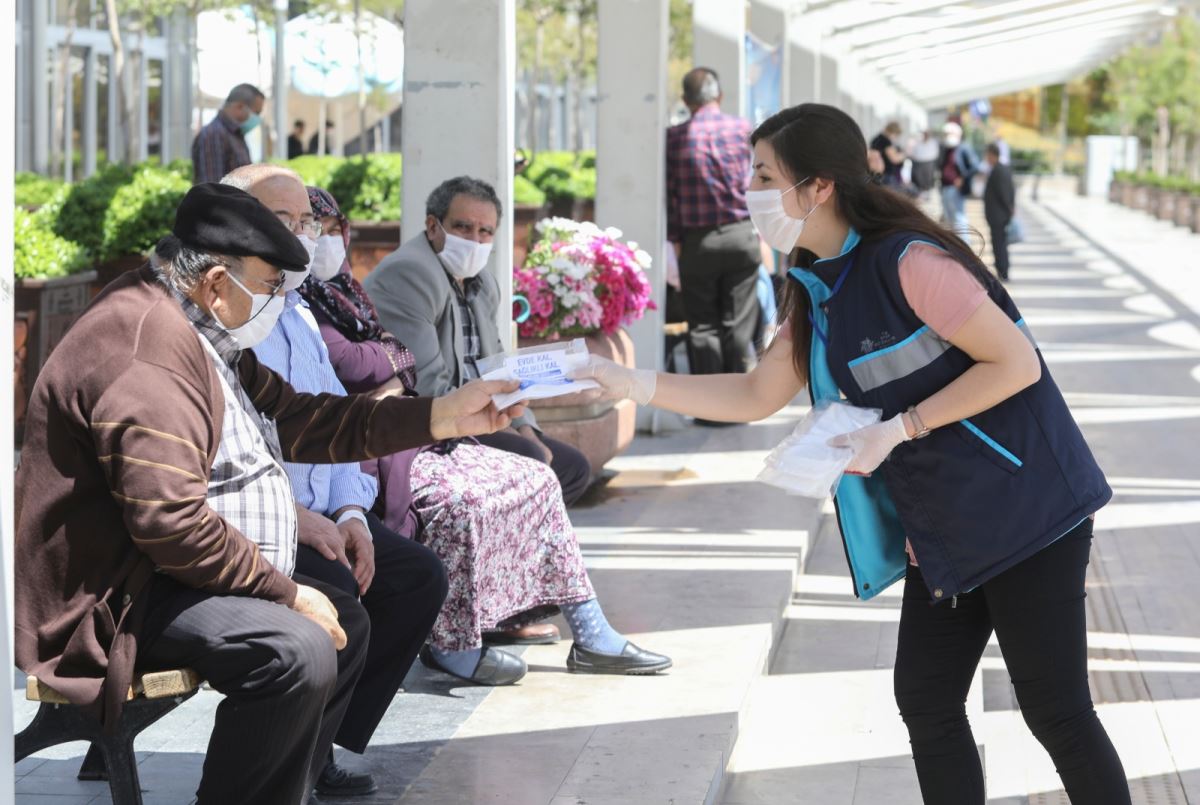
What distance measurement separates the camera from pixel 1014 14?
27.1 metres

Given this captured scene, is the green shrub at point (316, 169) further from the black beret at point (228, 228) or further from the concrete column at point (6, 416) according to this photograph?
the concrete column at point (6, 416)

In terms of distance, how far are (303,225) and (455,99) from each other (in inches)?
86.9

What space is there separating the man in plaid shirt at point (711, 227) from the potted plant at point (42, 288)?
358cm

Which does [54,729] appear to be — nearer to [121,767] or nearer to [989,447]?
[121,767]

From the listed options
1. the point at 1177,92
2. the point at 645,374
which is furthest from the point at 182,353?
the point at 1177,92

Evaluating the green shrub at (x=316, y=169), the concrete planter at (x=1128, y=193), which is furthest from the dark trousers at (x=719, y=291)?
the concrete planter at (x=1128, y=193)

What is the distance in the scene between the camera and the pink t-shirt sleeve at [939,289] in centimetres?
335

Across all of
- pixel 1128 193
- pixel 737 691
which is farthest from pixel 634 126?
pixel 1128 193

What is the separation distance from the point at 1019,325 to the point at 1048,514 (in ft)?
1.29

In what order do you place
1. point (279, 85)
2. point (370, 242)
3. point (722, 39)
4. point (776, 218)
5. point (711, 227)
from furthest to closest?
point (279, 85) < point (370, 242) < point (722, 39) < point (711, 227) < point (776, 218)

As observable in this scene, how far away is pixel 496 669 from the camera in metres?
5.24

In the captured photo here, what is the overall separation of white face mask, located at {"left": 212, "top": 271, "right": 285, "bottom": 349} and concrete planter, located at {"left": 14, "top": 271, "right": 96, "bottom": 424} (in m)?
6.00

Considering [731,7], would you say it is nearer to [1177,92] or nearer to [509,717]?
[509,717]

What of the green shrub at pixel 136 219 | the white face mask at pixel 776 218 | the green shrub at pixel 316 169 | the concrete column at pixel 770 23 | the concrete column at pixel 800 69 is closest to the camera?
the white face mask at pixel 776 218
